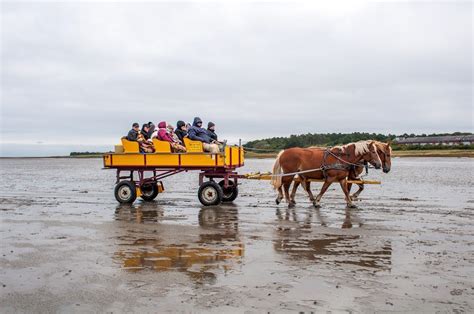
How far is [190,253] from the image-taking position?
827 cm

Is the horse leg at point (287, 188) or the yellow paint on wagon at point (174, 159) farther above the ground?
the yellow paint on wagon at point (174, 159)

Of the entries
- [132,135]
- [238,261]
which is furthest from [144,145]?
[238,261]

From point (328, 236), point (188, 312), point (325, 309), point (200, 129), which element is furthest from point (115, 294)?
point (200, 129)

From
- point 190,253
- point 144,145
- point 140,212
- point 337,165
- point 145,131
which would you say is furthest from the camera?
point 145,131

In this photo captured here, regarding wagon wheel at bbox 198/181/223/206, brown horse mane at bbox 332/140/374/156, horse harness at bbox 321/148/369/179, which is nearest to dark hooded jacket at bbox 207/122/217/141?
wagon wheel at bbox 198/181/223/206

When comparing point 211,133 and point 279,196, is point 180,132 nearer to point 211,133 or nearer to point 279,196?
point 211,133

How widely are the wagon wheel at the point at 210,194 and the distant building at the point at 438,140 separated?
11047 centimetres

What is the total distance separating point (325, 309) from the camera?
18.2 ft

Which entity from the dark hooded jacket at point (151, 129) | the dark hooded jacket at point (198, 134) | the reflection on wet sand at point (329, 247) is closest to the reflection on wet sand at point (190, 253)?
the reflection on wet sand at point (329, 247)

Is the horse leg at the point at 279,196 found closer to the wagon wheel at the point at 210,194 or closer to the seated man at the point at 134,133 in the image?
the wagon wheel at the point at 210,194

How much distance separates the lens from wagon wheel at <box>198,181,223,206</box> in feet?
49.3

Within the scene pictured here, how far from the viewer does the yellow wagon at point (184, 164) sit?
15008mm

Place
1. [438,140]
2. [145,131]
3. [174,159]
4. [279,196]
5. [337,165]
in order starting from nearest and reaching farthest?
1. [337,165]
2. [279,196]
3. [174,159]
4. [145,131]
5. [438,140]

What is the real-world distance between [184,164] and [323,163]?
4.08 meters
